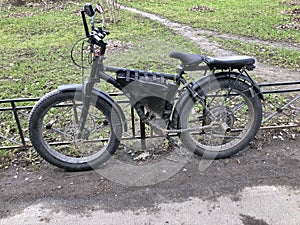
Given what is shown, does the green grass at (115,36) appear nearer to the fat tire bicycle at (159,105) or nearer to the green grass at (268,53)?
the green grass at (268,53)

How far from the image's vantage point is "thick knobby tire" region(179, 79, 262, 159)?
2836 millimetres

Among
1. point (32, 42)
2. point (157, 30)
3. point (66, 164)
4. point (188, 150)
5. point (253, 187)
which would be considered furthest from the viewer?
point (157, 30)

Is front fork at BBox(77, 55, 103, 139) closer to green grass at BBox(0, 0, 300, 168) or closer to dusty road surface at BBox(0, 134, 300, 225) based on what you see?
green grass at BBox(0, 0, 300, 168)

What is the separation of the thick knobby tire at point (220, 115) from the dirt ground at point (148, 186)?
135mm

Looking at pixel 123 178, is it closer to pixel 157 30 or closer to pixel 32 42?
pixel 32 42

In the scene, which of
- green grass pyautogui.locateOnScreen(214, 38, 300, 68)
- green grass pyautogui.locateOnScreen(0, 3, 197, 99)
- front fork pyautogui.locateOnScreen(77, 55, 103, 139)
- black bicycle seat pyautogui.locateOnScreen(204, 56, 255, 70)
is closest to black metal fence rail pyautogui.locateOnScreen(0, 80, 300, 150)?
front fork pyautogui.locateOnScreen(77, 55, 103, 139)

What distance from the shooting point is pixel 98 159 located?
2955 mm

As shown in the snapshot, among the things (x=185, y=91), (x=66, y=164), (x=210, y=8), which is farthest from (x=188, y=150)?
(x=210, y=8)

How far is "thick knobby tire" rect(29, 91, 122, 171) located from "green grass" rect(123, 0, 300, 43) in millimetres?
6221

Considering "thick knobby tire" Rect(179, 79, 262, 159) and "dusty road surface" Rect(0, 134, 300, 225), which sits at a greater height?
"thick knobby tire" Rect(179, 79, 262, 159)

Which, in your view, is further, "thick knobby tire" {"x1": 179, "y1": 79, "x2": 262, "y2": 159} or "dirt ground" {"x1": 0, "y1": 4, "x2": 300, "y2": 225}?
"thick knobby tire" {"x1": 179, "y1": 79, "x2": 262, "y2": 159}

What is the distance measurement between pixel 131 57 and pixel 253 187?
204cm

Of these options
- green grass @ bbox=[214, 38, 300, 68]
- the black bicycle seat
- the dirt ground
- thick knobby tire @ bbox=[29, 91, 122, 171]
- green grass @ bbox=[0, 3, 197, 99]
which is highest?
the black bicycle seat

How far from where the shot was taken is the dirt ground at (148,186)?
2.59m
